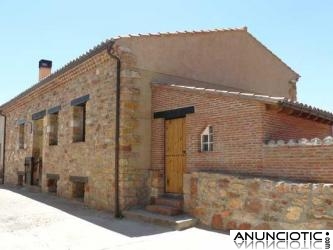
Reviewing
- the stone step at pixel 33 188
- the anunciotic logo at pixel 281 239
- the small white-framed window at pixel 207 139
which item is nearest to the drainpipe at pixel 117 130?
the small white-framed window at pixel 207 139

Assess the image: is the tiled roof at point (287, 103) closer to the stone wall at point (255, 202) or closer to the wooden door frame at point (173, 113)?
the wooden door frame at point (173, 113)

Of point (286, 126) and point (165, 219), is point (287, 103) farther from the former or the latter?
point (165, 219)

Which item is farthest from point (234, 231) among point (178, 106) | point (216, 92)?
point (178, 106)

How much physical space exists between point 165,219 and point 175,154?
2.04 m

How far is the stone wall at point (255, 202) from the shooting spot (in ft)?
19.6

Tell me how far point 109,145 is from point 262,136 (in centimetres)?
449

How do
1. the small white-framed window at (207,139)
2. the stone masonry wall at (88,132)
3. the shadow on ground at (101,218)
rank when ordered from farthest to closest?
the stone masonry wall at (88,132), the small white-framed window at (207,139), the shadow on ground at (101,218)

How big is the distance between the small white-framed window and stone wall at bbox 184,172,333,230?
2.54 feet

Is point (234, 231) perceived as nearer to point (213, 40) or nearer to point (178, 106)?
point (178, 106)

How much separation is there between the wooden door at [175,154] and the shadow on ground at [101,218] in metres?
1.49

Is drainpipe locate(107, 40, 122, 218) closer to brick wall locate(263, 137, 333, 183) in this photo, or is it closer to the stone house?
the stone house

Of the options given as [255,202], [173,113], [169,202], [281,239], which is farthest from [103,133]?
[281,239]

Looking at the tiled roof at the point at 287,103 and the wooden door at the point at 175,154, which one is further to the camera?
the wooden door at the point at 175,154

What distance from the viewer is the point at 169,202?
912 cm
